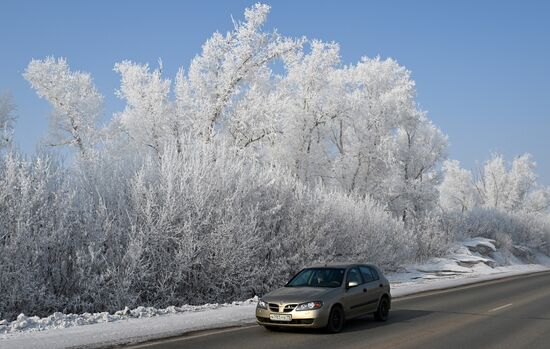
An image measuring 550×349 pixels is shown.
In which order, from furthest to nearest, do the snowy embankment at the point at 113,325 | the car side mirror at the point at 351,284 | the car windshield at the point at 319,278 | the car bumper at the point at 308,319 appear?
the car windshield at the point at 319,278 → the car side mirror at the point at 351,284 → the car bumper at the point at 308,319 → the snowy embankment at the point at 113,325

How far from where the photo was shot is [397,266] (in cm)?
3519

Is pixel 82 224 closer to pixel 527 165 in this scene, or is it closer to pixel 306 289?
pixel 306 289

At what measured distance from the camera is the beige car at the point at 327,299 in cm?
1161

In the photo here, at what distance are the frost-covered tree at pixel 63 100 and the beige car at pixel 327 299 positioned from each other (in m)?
27.8

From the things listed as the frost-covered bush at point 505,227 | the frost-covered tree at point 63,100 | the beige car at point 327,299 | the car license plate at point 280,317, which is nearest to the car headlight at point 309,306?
the beige car at point 327,299

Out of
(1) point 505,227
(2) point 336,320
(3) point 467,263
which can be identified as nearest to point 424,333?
(2) point 336,320

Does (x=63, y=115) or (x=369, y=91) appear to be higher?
(x=369, y=91)

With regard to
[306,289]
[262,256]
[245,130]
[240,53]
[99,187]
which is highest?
[240,53]

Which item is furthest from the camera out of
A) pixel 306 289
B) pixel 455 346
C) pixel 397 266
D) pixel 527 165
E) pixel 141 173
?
pixel 527 165

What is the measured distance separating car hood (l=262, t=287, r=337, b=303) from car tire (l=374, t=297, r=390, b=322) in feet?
6.53

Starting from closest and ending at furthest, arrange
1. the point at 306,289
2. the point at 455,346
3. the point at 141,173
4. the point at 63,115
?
the point at 455,346 < the point at 306,289 < the point at 141,173 < the point at 63,115

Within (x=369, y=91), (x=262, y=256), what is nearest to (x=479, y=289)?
(x=262, y=256)

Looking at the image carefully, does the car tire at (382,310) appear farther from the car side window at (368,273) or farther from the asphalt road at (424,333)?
the car side window at (368,273)

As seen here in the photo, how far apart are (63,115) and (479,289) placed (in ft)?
91.1
